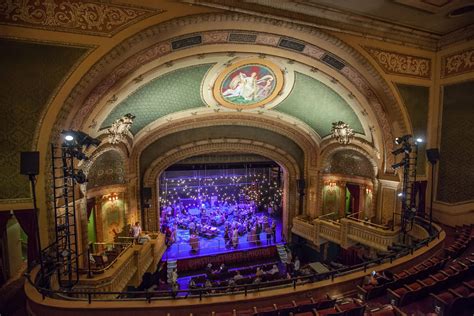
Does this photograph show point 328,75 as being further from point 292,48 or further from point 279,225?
point 279,225

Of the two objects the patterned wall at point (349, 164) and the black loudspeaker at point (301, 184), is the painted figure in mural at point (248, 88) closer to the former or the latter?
the patterned wall at point (349, 164)

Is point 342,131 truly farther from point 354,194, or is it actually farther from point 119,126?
point 119,126

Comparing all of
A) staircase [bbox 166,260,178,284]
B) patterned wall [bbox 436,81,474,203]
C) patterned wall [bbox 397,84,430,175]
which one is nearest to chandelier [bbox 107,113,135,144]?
staircase [bbox 166,260,178,284]

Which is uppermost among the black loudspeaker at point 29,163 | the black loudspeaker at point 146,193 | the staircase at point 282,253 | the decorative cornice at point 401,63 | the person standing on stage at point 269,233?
the decorative cornice at point 401,63

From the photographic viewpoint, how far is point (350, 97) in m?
10.8

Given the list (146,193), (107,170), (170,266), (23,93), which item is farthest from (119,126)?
(170,266)

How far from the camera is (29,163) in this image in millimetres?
5273

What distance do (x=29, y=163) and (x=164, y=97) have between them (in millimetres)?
5843

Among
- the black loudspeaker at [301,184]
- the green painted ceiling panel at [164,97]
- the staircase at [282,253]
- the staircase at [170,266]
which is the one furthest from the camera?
the black loudspeaker at [301,184]

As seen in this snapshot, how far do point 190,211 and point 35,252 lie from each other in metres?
13.8

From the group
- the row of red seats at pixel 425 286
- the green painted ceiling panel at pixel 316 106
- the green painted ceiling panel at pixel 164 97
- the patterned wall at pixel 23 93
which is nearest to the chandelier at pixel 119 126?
the green painted ceiling panel at pixel 164 97

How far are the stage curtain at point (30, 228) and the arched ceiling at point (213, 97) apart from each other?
370 cm

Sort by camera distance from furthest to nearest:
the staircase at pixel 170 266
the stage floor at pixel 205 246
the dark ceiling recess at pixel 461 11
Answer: the stage floor at pixel 205 246 → the staircase at pixel 170 266 → the dark ceiling recess at pixel 461 11

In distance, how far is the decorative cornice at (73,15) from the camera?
18.4 feet
